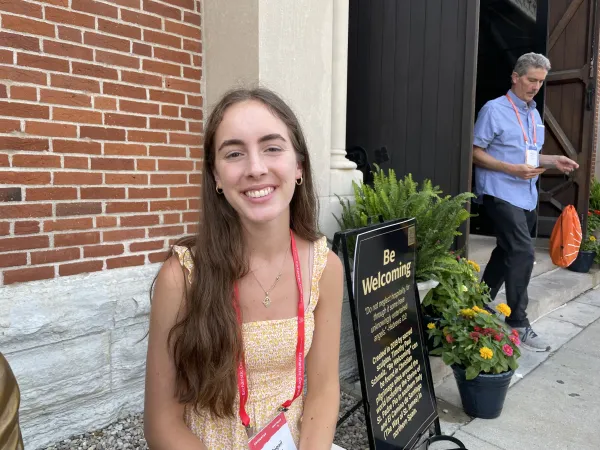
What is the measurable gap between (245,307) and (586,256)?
5.69m

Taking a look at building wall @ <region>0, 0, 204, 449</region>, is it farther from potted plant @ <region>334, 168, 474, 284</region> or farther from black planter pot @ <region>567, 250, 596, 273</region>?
black planter pot @ <region>567, 250, 596, 273</region>

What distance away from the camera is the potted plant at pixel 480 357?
2674 millimetres

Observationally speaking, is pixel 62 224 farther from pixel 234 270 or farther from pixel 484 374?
pixel 484 374

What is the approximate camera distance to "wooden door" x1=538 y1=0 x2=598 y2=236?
230 inches

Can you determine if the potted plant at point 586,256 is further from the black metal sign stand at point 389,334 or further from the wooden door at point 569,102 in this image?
the black metal sign stand at point 389,334

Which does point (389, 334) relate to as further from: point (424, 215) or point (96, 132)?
point (96, 132)

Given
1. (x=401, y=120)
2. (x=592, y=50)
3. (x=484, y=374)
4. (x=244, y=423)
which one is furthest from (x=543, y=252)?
(x=244, y=423)

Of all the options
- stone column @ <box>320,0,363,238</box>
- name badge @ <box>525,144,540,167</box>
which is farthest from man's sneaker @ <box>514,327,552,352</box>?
stone column @ <box>320,0,363,238</box>

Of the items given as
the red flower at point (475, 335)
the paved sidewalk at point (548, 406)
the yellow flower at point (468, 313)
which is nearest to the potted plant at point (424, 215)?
the yellow flower at point (468, 313)

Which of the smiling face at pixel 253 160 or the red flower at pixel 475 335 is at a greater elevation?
the smiling face at pixel 253 160

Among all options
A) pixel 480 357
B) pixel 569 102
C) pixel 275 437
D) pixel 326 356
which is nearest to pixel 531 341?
pixel 480 357

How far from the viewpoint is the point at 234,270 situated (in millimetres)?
1495

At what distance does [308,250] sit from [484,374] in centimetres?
163

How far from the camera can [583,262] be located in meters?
5.83
